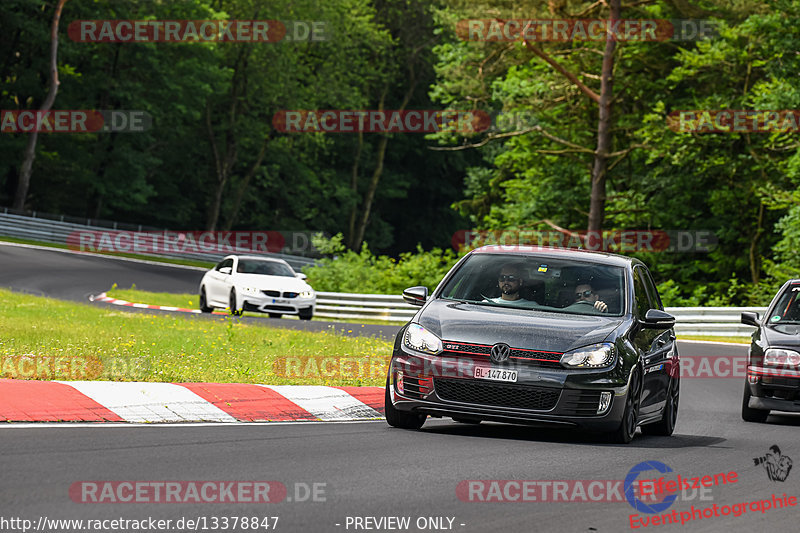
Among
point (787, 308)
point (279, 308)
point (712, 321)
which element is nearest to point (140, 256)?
point (279, 308)

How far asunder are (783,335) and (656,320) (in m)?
3.56

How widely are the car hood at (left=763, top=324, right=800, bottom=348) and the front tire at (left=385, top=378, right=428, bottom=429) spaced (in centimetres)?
491

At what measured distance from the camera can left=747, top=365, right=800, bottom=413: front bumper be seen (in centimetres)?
1367

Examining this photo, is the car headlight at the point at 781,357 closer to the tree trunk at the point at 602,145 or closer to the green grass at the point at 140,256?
the tree trunk at the point at 602,145

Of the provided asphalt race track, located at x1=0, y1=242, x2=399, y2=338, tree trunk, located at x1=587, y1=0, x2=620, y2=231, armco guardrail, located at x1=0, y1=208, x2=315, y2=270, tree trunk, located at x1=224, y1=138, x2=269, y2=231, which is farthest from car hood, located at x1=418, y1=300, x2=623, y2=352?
tree trunk, located at x1=224, y1=138, x2=269, y2=231

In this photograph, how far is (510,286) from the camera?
36.8ft

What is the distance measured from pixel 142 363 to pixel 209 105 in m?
64.8

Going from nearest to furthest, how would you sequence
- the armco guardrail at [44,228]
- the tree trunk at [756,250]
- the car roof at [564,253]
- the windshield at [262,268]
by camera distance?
the car roof at [564,253] → the windshield at [262,268] → the tree trunk at [756,250] → the armco guardrail at [44,228]

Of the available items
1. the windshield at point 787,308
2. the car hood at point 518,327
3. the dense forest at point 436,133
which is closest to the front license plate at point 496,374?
the car hood at point 518,327

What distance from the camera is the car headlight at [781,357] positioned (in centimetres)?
1369

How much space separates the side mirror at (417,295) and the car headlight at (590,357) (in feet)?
5.41

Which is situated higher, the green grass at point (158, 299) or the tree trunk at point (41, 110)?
the tree trunk at point (41, 110)

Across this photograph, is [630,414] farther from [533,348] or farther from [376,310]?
[376,310]

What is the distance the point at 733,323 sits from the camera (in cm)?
3078
